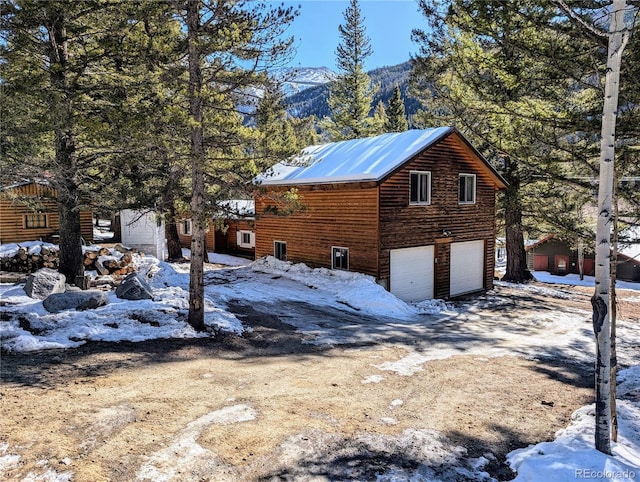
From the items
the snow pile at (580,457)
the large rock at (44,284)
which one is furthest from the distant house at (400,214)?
the snow pile at (580,457)

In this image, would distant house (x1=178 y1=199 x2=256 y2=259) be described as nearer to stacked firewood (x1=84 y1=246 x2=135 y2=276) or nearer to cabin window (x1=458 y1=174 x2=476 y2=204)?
stacked firewood (x1=84 y1=246 x2=135 y2=276)

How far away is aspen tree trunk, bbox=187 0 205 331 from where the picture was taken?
8.90 meters

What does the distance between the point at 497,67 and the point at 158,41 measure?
716cm

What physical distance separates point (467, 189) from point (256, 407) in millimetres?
16615

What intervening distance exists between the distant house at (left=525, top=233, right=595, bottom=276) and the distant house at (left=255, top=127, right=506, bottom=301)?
78.9 ft

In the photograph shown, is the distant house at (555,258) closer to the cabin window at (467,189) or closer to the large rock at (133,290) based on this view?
the cabin window at (467,189)

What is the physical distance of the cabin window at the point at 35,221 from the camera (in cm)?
2138

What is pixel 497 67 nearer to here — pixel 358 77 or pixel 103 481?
pixel 103 481

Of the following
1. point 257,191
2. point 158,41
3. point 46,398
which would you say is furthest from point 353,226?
point 46,398

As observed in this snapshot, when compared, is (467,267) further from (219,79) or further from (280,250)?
(219,79)

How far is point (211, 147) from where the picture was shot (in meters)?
10.1

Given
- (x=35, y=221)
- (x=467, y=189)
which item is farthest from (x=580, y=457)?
(x=35, y=221)

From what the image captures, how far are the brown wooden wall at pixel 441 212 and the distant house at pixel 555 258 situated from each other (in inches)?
906

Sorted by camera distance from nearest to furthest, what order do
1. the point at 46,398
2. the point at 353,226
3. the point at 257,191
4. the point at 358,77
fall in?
the point at 46,398, the point at 257,191, the point at 353,226, the point at 358,77
